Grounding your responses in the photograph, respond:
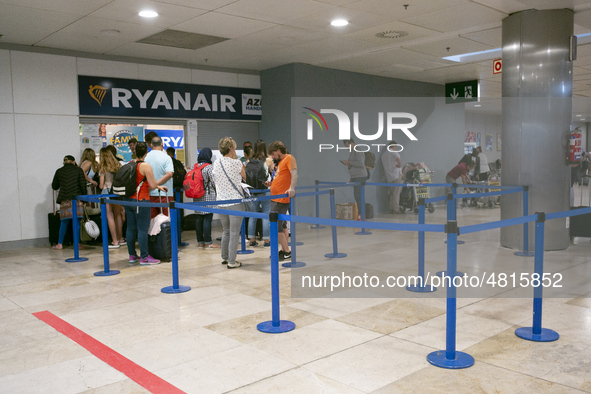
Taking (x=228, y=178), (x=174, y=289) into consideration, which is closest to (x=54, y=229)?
(x=228, y=178)

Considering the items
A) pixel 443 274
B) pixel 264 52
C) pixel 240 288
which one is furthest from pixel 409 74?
pixel 240 288

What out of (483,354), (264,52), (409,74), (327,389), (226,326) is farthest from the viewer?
(409,74)

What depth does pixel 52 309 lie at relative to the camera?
189 inches

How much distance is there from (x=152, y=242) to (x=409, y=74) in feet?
25.9

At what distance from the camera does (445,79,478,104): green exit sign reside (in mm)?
13148

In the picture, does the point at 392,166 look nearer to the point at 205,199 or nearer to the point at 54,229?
the point at 205,199

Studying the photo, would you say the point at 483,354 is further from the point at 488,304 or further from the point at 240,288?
the point at 240,288

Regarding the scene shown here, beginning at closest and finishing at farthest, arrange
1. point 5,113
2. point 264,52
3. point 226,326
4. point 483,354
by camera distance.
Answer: point 483,354
point 226,326
point 5,113
point 264,52

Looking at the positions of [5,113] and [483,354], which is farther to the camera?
[5,113]

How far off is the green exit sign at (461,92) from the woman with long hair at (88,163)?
9.47 meters

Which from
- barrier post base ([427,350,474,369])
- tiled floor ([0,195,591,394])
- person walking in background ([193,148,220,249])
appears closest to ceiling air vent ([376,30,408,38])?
person walking in background ([193,148,220,249])

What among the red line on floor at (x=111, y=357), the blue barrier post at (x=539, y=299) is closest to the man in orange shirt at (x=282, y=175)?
the red line on floor at (x=111, y=357)

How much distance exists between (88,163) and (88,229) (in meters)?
1.36

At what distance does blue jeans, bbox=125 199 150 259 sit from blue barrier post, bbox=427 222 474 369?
427 centimetres
